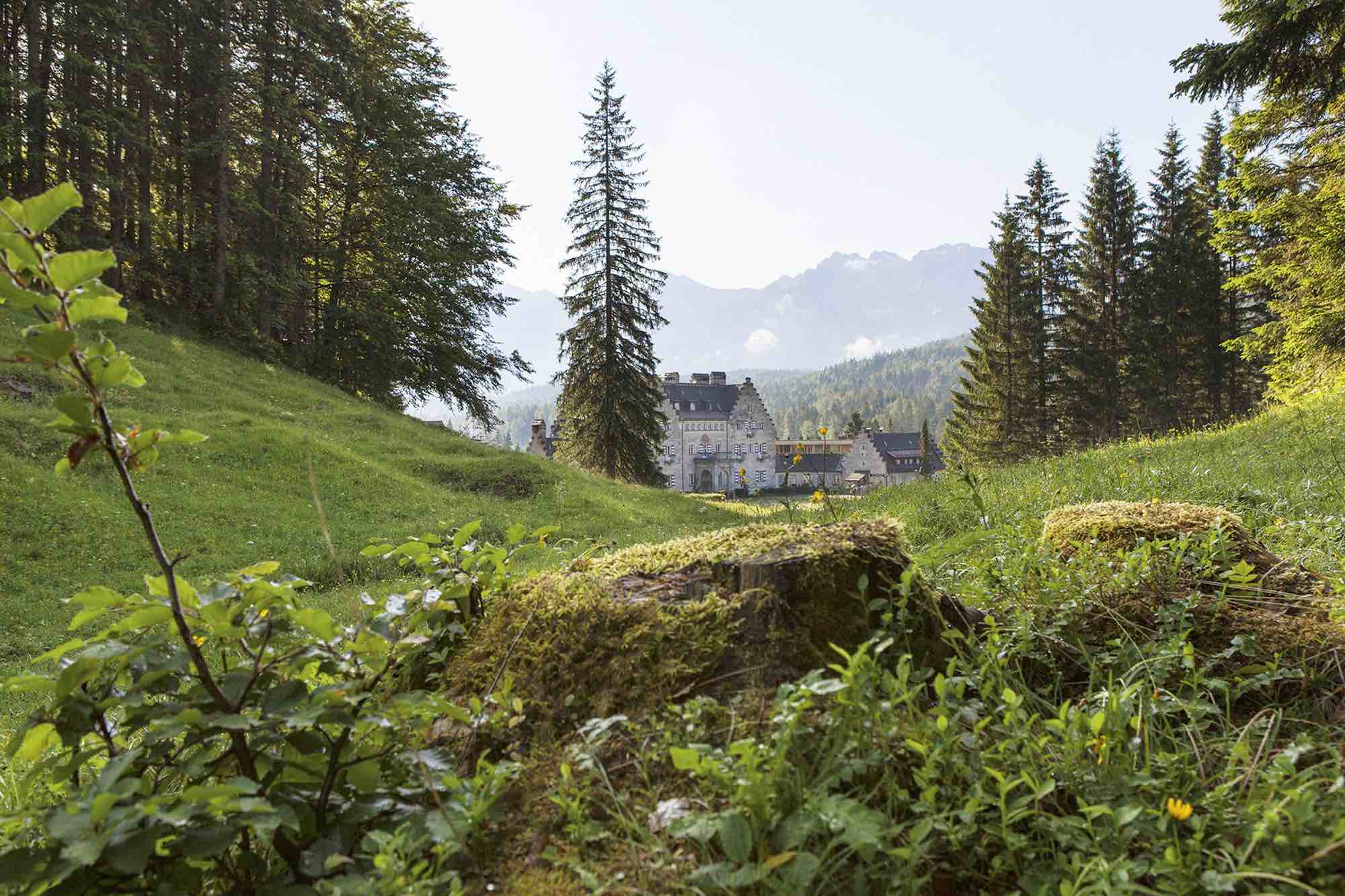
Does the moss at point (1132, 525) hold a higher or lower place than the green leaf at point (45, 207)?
lower

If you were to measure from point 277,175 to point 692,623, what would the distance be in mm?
29280

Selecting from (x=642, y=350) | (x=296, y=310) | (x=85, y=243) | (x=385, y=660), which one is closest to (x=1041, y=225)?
(x=642, y=350)

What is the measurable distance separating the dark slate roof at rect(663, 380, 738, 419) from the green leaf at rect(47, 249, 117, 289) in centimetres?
8413

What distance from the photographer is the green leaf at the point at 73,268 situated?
1.20 metres

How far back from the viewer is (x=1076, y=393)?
35781mm

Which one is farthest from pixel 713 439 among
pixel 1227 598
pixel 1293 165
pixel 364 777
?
pixel 364 777

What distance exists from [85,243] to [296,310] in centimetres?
696

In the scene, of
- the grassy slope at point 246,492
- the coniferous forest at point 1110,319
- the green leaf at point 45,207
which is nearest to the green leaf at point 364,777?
the green leaf at point 45,207

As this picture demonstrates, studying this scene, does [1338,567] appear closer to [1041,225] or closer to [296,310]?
[296,310]

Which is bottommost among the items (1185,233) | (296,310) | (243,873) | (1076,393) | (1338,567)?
(243,873)

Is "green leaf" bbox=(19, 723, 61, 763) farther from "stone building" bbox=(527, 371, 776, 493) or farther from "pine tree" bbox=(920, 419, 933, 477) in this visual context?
"stone building" bbox=(527, 371, 776, 493)

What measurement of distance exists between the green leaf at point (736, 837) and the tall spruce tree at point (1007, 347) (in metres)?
37.4

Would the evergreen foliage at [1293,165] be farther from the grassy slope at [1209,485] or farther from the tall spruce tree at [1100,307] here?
the tall spruce tree at [1100,307]

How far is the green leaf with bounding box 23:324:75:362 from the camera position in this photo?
1.17 metres
